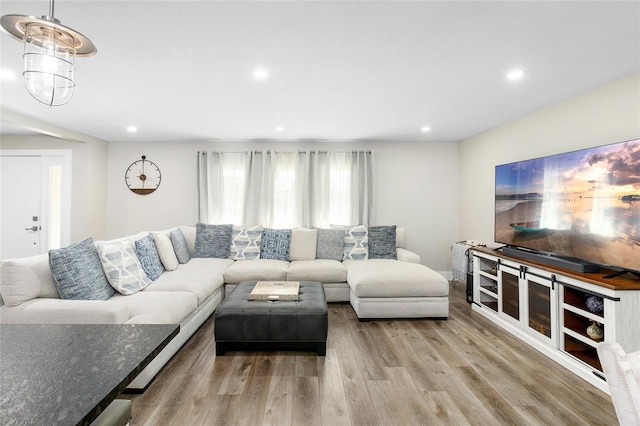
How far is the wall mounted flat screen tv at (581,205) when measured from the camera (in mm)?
2203

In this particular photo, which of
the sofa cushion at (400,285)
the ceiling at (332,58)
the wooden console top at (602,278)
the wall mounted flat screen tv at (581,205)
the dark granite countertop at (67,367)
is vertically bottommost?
the sofa cushion at (400,285)

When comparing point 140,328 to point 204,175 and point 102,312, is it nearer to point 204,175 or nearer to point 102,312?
point 102,312

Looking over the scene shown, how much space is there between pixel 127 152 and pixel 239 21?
4.37 meters

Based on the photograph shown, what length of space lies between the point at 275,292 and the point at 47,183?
4.45 metres

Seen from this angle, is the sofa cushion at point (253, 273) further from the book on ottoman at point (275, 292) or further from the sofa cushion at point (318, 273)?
the book on ottoman at point (275, 292)

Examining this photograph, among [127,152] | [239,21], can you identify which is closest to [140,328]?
[239,21]

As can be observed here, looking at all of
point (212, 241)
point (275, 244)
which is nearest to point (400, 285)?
point (275, 244)

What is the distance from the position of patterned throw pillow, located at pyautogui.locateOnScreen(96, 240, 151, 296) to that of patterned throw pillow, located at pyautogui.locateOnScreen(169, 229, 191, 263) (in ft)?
3.57

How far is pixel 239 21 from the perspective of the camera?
1.79 m

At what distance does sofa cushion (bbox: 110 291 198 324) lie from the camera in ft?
7.43

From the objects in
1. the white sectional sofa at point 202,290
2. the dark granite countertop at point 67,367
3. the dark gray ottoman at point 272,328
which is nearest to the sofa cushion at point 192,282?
the white sectional sofa at point 202,290

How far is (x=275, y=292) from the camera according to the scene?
2.93 m

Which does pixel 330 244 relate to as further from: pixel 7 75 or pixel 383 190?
pixel 7 75

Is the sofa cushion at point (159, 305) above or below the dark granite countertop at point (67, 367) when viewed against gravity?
Result: below
